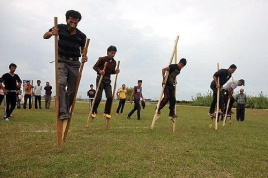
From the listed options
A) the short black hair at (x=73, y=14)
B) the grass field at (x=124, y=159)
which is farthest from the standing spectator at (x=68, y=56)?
the grass field at (x=124, y=159)

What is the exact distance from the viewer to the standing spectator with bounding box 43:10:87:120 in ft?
18.4

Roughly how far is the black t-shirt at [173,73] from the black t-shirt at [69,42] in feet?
12.8

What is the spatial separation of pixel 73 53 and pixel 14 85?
6347 mm

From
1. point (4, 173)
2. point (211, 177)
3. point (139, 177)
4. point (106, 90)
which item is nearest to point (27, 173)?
point (4, 173)

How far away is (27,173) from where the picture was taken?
12.4 ft

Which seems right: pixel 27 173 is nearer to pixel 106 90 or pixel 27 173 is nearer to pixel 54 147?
pixel 54 147

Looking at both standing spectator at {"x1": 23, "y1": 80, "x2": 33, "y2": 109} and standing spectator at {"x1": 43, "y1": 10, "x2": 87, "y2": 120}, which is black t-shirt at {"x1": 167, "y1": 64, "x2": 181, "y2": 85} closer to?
standing spectator at {"x1": 43, "y1": 10, "x2": 87, "y2": 120}

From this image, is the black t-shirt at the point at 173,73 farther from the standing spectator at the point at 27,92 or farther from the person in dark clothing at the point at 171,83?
the standing spectator at the point at 27,92

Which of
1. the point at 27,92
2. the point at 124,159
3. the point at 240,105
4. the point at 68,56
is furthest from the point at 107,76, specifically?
the point at 27,92

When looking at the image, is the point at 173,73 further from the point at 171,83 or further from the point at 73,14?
the point at 73,14

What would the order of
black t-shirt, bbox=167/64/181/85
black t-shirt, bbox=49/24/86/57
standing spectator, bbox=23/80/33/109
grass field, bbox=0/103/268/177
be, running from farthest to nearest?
standing spectator, bbox=23/80/33/109 < black t-shirt, bbox=167/64/181/85 < black t-shirt, bbox=49/24/86/57 < grass field, bbox=0/103/268/177

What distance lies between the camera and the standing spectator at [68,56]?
5605 millimetres

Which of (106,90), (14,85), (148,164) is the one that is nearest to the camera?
(148,164)

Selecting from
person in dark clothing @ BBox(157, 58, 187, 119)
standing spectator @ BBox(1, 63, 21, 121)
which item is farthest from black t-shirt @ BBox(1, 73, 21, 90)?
person in dark clothing @ BBox(157, 58, 187, 119)
